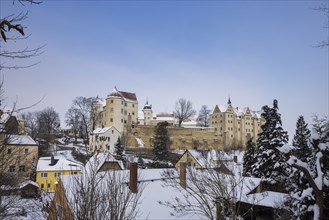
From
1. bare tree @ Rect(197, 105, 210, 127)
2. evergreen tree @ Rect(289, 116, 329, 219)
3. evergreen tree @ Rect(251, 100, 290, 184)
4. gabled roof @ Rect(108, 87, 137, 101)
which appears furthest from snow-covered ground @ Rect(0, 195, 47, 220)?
bare tree @ Rect(197, 105, 210, 127)

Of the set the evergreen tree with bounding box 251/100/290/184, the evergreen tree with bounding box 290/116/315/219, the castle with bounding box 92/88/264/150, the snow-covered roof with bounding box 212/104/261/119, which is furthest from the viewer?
the snow-covered roof with bounding box 212/104/261/119

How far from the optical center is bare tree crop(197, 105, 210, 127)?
338 feet

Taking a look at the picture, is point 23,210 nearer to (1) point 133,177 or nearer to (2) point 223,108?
(1) point 133,177

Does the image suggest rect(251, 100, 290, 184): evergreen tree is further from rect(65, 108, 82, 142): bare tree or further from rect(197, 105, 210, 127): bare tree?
rect(197, 105, 210, 127): bare tree

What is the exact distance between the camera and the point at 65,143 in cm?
6825

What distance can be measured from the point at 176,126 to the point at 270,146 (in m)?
57.8

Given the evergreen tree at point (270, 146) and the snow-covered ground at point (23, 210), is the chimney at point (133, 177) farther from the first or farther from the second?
the evergreen tree at point (270, 146)

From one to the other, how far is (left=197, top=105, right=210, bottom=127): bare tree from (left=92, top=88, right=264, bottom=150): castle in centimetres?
846

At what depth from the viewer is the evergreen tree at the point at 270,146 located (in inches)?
Answer: 927

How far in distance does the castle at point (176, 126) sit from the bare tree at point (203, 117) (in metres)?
8.46

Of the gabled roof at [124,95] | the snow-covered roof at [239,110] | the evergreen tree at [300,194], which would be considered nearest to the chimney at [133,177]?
the evergreen tree at [300,194]

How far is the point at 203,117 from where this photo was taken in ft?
340

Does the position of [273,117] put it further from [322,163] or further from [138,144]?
[138,144]

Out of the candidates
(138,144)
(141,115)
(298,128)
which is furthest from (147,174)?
(141,115)
